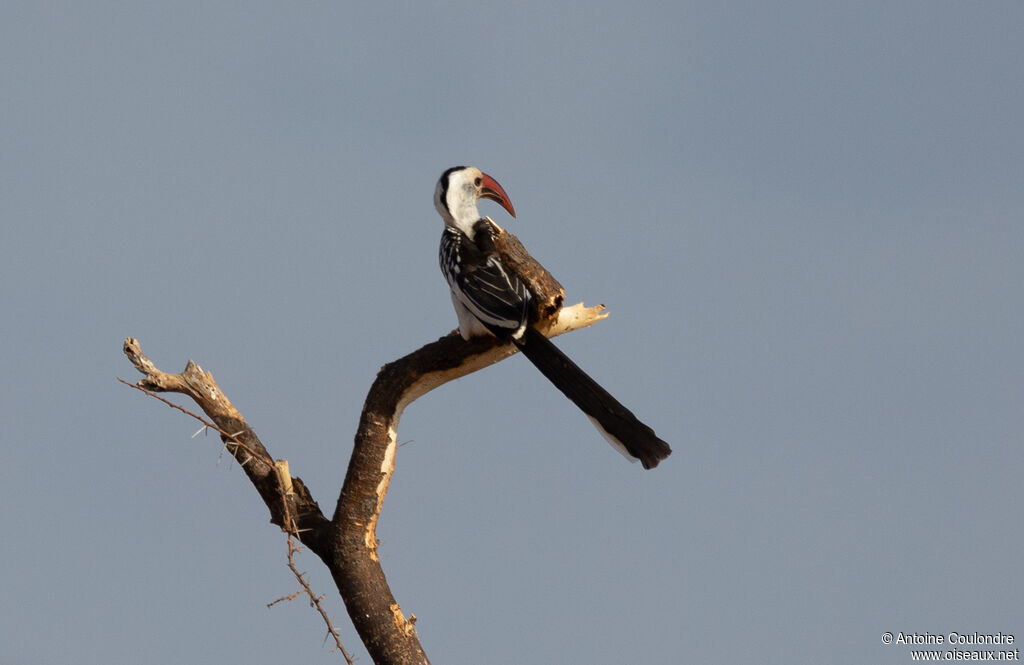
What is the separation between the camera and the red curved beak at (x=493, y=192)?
659 centimetres

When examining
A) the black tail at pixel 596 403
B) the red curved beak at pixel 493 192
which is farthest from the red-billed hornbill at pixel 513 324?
the red curved beak at pixel 493 192

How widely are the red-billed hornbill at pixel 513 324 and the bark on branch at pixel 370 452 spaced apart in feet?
0.34

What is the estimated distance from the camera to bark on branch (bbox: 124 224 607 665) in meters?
5.41

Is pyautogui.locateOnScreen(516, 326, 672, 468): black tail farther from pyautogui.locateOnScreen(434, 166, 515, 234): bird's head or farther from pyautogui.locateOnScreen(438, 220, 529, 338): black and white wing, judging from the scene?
pyautogui.locateOnScreen(434, 166, 515, 234): bird's head

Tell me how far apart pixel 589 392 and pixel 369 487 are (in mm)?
1201

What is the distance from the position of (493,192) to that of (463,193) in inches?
10.1

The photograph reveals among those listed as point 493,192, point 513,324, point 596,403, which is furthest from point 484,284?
point 493,192

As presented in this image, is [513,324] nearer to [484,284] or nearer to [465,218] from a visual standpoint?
[484,284]

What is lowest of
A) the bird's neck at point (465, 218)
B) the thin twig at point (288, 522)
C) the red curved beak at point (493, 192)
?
the thin twig at point (288, 522)

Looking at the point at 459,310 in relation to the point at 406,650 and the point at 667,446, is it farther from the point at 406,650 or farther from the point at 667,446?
the point at 406,650

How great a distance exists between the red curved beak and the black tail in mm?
1397

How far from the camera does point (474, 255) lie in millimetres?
5891

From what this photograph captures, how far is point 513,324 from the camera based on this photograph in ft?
17.6

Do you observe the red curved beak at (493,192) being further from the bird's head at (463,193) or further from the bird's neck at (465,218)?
the bird's neck at (465,218)
